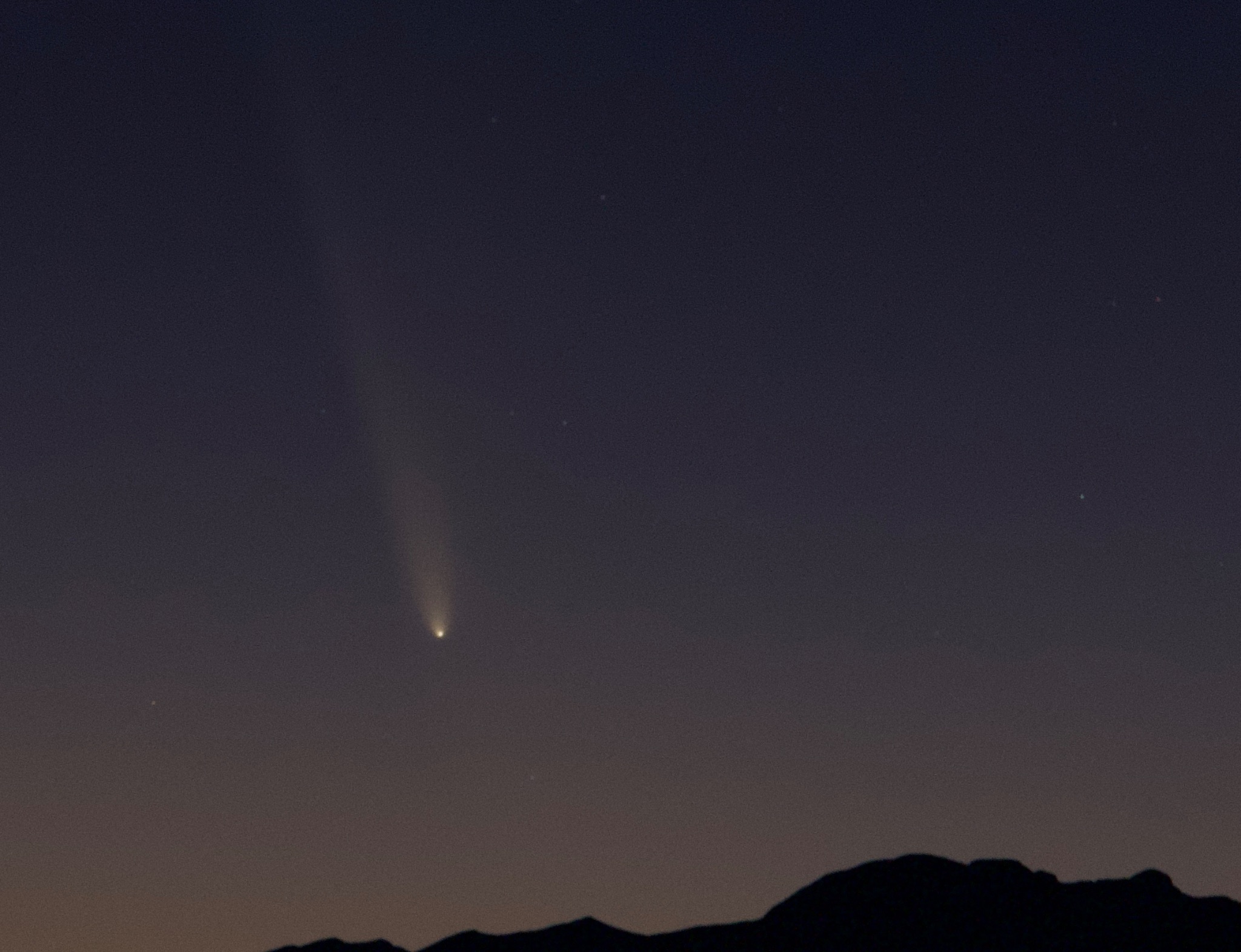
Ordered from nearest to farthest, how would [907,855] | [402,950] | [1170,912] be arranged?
1. [1170,912]
2. [907,855]
3. [402,950]

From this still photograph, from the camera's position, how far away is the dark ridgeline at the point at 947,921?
273 ft

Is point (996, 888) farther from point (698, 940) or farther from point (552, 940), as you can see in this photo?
point (552, 940)

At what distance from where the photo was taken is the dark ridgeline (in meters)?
83.2

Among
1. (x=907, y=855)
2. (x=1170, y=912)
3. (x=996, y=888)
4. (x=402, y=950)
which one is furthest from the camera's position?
(x=402, y=950)

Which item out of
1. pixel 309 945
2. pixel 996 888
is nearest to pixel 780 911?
pixel 996 888

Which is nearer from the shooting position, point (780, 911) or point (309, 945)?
point (780, 911)

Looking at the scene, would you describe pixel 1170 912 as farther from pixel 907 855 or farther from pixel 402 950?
pixel 402 950

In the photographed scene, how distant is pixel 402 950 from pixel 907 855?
32256 millimetres

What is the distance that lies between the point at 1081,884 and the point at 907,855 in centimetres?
1090

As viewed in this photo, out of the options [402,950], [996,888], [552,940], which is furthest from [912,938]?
[402,950]

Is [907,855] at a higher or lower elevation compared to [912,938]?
higher

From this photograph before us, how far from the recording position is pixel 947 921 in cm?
8838

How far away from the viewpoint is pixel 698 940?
A: 94062 mm

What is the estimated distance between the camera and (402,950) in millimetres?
102625
